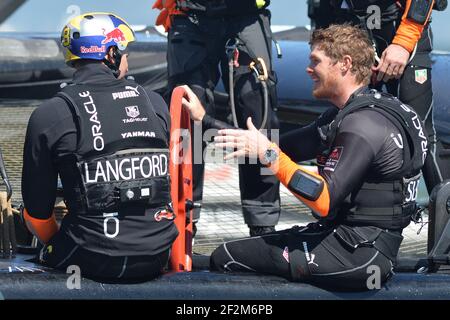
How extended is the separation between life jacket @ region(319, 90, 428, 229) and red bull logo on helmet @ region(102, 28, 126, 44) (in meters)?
0.85

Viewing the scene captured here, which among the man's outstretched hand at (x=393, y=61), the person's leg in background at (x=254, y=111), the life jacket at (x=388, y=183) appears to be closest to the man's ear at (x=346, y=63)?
the life jacket at (x=388, y=183)

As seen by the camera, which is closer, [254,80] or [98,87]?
[98,87]

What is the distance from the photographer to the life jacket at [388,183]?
351 cm

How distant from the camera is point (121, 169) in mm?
3406

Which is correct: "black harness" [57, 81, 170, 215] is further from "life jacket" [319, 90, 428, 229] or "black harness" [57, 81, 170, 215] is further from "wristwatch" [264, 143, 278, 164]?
"life jacket" [319, 90, 428, 229]

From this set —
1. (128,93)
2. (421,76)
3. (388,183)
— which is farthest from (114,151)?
(421,76)

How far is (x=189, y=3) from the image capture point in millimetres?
4988

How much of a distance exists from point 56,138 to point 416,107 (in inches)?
90.0

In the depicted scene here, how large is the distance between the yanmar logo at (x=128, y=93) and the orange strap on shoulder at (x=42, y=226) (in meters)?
0.52

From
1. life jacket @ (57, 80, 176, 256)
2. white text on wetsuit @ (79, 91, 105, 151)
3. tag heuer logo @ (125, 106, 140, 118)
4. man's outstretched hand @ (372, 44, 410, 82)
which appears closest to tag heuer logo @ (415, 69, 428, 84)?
man's outstretched hand @ (372, 44, 410, 82)

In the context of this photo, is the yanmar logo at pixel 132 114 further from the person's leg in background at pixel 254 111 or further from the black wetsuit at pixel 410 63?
the black wetsuit at pixel 410 63

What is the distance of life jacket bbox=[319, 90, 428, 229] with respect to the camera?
11.5 ft

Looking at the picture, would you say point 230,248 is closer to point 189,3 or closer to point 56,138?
point 56,138

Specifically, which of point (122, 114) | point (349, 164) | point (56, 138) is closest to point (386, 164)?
point (349, 164)
